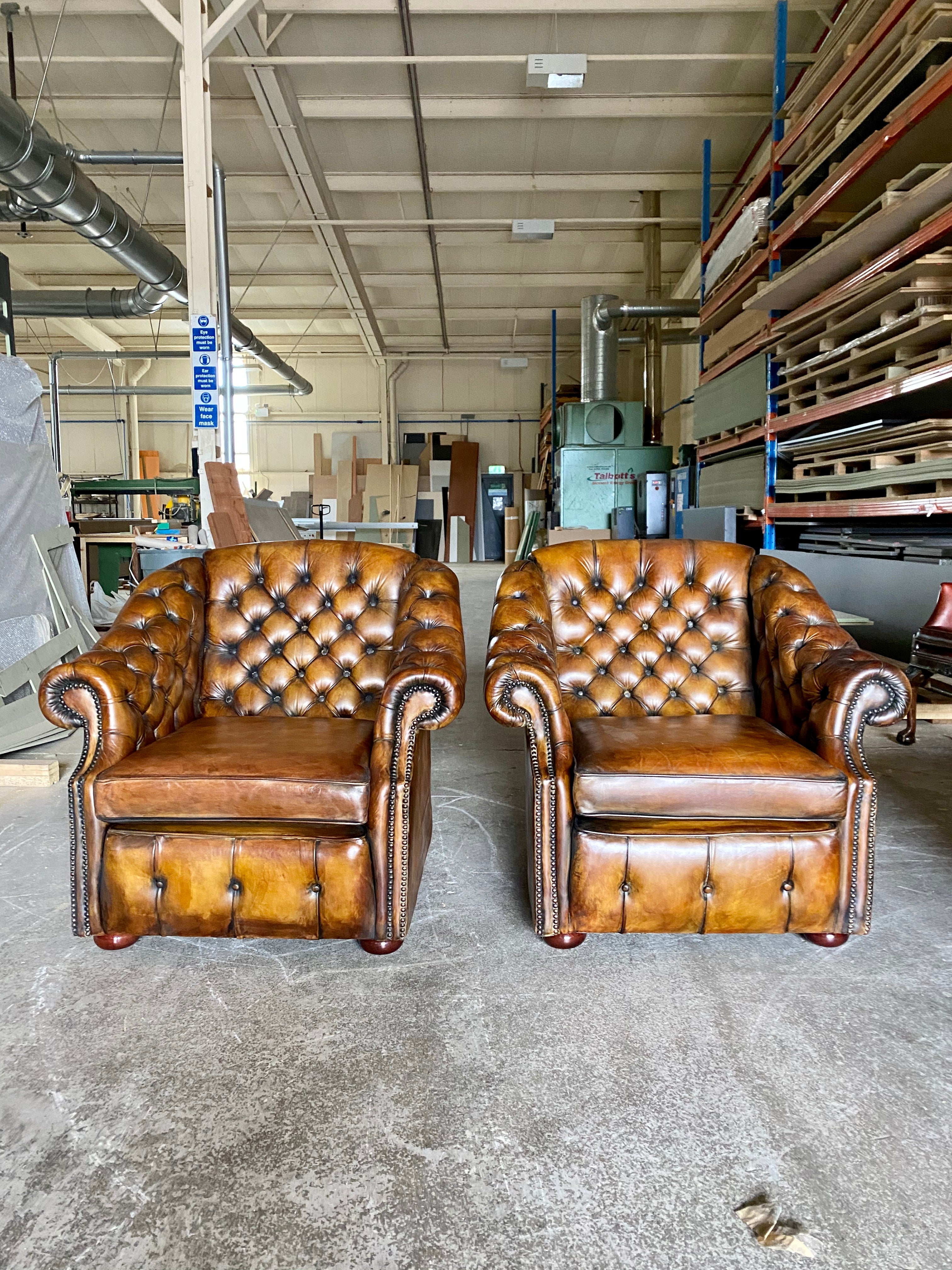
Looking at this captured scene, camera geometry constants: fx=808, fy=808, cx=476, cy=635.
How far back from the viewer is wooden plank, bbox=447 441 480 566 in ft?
51.4

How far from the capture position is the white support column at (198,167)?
4.99 m

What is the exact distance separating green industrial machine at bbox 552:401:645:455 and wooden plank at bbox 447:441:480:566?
257 inches

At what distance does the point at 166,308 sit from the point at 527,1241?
43.9 feet

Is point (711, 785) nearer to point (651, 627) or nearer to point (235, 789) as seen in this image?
point (651, 627)

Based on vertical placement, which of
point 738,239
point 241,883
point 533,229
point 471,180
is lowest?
point 241,883

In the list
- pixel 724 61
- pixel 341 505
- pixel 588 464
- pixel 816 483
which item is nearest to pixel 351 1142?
pixel 816 483

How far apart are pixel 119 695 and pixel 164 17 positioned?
5.04 metres

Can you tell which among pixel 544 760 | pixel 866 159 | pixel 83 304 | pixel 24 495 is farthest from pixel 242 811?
pixel 83 304

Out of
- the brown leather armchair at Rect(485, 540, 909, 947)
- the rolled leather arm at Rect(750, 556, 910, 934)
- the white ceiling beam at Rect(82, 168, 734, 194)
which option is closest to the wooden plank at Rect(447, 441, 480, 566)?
the white ceiling beam at Rect(82, 168, 734, 194)

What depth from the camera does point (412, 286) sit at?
11867mm

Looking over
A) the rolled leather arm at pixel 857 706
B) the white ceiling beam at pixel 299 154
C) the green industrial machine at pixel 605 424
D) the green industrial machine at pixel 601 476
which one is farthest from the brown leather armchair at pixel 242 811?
the green industrial machine at pixel 605 424

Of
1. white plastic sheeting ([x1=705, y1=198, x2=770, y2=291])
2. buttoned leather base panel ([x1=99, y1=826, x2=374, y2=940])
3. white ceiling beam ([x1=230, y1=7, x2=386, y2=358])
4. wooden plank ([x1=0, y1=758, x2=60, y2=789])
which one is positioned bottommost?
wooden plank ([x1=0, y1=758, x2=60, y2=789])

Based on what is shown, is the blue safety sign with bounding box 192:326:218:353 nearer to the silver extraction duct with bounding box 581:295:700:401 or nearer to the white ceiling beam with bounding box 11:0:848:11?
the white ceiling beam with bounding box 11:0:848:11

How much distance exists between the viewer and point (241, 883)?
5.74ft
